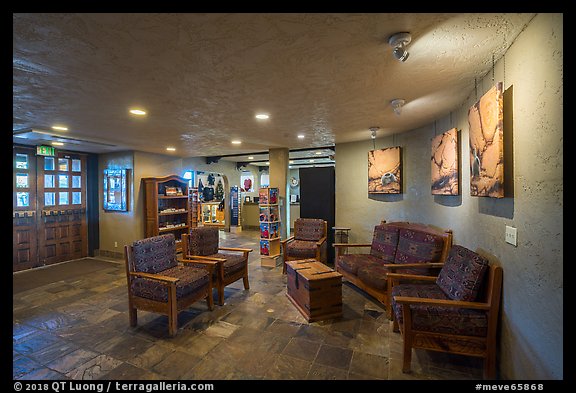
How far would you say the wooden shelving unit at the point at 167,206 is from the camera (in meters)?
5.62

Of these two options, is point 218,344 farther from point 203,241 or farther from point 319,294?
point 203,241

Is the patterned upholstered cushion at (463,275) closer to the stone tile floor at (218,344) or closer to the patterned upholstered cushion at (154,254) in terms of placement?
the stone tile floor at (218,344)

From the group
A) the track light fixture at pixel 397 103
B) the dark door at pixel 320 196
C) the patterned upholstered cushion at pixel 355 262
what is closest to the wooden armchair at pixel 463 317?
the patterned upholstered cushion at pixel 355 262

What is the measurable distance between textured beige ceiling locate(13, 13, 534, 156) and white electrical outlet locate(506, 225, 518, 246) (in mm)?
1250

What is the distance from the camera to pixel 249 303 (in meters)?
3.35

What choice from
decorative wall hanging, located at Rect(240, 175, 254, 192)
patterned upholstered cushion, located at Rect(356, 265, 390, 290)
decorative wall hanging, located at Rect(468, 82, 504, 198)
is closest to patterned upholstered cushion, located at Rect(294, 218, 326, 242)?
patterned upholstered cushion, located at Rect(356, 265, 390, 290)

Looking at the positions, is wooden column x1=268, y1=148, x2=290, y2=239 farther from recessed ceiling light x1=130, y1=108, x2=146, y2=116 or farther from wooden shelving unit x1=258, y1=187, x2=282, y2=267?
recessed ceiling light x1=130, y1=108, x2=146, y2=116

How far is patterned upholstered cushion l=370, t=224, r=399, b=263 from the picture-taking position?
3.73m

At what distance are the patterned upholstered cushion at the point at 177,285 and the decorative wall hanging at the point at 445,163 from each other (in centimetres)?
313

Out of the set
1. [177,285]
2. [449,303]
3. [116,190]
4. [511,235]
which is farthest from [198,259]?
[116,190]

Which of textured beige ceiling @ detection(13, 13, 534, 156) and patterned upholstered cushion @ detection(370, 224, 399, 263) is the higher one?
textured beige ceiling @ detection(13, 13, 534, 156)

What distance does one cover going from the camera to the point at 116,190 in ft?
18.7

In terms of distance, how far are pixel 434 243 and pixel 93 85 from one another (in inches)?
157

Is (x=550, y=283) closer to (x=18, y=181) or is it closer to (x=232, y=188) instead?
(x=18, y=181)
